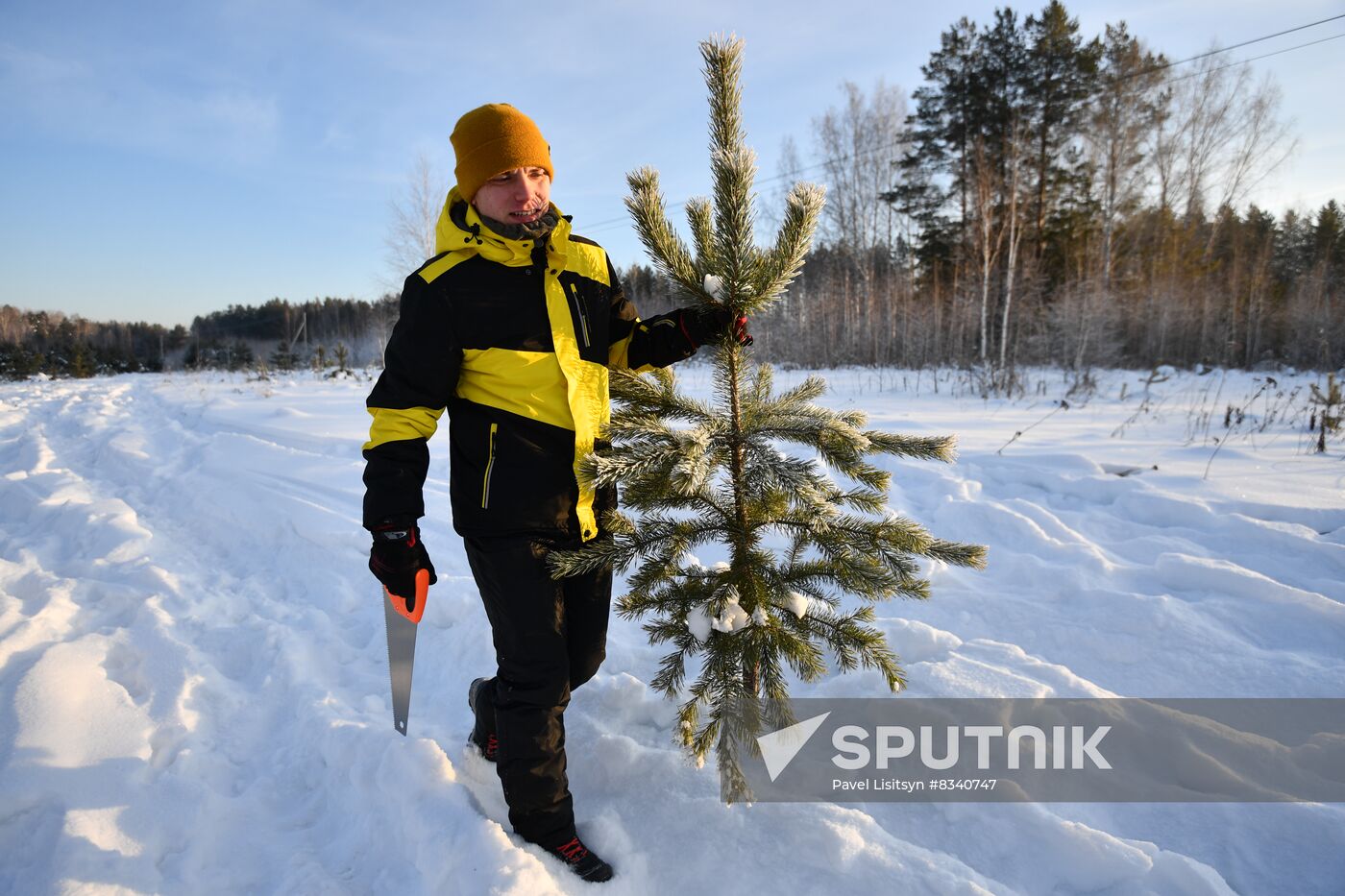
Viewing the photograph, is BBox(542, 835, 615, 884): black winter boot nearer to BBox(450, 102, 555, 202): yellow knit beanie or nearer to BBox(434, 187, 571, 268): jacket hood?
BBox(434, 187, 571, 268): jacket hood

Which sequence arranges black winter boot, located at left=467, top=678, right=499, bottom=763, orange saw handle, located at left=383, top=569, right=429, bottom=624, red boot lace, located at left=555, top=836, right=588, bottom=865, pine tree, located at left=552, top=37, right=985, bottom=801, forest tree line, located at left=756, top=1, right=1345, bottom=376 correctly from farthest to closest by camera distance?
forest tree line, located at left=756, top=1, right=1345, bottom=376 → black winter boot, located at left=467, top=678, right=499, bottom=763 → orange saw handle, located at left=383, top=569, right=429, bottom=624 → red boot lace, located at left=555, top=836, right=588, bottom=865 → pine tree, located at left=552, top=37, right=985, bottom=801

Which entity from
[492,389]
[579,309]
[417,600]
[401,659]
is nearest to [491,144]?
[579,309]

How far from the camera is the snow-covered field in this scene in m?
1.78

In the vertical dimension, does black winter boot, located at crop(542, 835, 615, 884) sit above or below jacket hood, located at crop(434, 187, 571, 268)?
below

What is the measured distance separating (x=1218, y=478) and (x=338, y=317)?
71257 millimetres

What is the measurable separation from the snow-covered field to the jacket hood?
5.50 feet

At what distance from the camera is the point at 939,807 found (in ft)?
6.72

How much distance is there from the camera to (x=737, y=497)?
1938 millimetres

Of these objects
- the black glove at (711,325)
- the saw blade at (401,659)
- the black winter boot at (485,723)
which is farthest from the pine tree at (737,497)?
the saw blade at (401,659)

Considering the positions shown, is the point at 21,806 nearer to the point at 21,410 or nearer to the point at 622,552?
the point at 622,552

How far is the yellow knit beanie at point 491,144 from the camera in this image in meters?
1.85

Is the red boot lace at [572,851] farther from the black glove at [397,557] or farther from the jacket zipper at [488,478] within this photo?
the jacket zipper at [488,478]

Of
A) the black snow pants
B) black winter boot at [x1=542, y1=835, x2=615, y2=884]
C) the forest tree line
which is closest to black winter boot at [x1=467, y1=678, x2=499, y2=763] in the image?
the black snow pants

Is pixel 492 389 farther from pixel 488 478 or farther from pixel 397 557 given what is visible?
pixel 397 557
